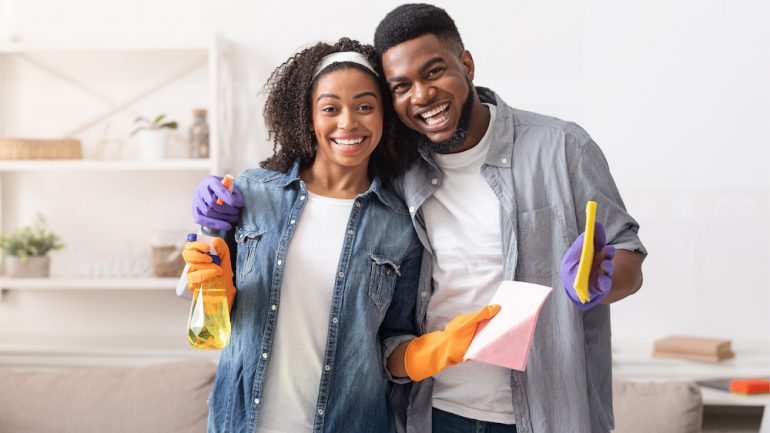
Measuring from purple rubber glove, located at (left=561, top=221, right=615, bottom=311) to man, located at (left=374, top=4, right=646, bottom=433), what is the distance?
9cm

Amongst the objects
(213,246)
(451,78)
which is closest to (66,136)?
(213,246)

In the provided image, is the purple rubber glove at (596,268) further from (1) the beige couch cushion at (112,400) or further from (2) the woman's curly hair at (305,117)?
(1) the beige couch cushion at (112,400)

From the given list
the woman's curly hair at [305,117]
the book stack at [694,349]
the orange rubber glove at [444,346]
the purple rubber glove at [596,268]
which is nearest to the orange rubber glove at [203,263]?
the woman's curly hair at [305,117]

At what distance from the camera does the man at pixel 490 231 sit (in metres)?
1.55

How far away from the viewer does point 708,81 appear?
9.57 feet

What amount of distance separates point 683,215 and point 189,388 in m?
1.72

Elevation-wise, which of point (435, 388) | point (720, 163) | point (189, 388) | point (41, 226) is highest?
point (720, 163)

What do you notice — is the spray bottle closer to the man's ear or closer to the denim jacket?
the denim jacket

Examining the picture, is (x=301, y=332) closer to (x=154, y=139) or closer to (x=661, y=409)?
(x=661, y=409)

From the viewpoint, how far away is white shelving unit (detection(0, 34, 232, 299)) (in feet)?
9.51

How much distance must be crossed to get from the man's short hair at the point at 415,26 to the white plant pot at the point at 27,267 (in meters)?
1.83

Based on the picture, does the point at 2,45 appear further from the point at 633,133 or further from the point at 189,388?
the point at 633,133

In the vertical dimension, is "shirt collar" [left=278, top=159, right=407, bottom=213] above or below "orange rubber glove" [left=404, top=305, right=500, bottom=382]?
above

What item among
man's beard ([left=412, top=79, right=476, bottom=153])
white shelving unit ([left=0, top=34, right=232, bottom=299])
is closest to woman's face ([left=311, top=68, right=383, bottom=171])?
man's beard ([left=412, top=79, right=476, bottom=153])
